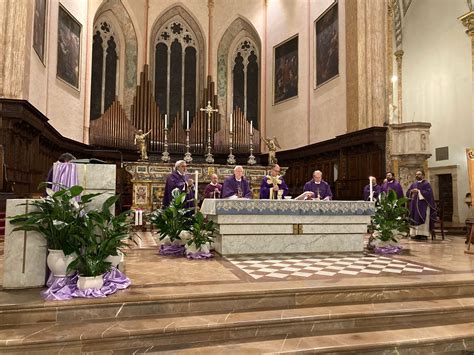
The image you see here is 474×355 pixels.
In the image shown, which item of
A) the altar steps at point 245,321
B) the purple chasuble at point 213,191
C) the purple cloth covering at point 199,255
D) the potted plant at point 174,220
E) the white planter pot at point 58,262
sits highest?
the purple chasuble at point 213,191

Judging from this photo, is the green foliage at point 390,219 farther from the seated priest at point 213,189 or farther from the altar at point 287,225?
the seated priest at point 213,189

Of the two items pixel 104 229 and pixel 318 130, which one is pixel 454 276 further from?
pixel 318 130

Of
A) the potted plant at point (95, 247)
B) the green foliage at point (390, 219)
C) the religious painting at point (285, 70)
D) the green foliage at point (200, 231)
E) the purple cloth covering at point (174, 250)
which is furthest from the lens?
the religious painting at point (285, 70)

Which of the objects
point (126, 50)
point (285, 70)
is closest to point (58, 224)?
point (285, 70)

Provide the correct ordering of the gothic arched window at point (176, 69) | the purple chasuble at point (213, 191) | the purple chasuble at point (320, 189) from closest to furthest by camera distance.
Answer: the purple chasuble at point (213, 191) → the purple chasuble at point (320, 189) → the gothic arched window at point (176, 69)

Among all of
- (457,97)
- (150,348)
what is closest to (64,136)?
(150,348)

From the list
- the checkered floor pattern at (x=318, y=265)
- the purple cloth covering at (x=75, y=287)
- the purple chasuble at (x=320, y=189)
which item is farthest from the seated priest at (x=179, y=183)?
the purple cloth covering at (x=75, y=287)

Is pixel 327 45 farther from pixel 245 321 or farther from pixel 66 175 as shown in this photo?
pixel 245 321

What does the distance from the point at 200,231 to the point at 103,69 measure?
12102 mm

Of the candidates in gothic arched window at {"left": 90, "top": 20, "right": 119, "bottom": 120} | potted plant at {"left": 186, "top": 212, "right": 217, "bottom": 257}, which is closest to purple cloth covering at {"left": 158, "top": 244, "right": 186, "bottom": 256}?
potted plant at {"left": 186, "top": 212, "right": 217, "bottom": 257}

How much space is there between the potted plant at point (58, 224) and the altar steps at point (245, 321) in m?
0.52

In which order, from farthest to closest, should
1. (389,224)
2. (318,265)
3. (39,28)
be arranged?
(39,28), (389,224), (318,265)

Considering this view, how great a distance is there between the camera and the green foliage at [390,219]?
6.78m

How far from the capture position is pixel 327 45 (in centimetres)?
1373
